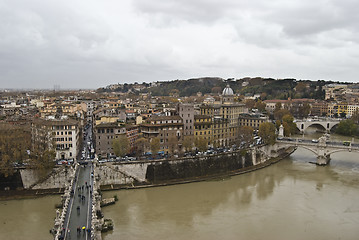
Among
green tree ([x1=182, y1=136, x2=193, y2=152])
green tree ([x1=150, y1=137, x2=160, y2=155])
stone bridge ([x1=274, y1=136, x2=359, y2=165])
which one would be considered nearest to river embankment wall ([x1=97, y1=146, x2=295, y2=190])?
green tree ([x1=150, y1=137, x2=160, y2=155])

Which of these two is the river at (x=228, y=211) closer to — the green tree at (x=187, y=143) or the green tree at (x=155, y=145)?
the green tree at (x=155, y=145)

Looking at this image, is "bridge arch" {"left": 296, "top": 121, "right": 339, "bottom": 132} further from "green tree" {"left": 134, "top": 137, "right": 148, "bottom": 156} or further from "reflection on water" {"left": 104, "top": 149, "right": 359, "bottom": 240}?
"green tree" {"left": 134, "top": 137, "right": 148, "bottom": 156}

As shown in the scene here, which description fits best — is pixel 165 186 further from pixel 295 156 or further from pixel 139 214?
pixel 295 156

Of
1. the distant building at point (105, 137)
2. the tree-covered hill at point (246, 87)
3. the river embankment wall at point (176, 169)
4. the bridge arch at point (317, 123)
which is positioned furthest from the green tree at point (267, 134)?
the tree-covered hill at point (246, 87)

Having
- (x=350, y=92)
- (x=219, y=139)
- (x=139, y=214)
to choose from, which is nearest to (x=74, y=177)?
(x=139, y=214)

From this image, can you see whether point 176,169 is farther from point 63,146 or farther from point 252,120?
point 252,120
